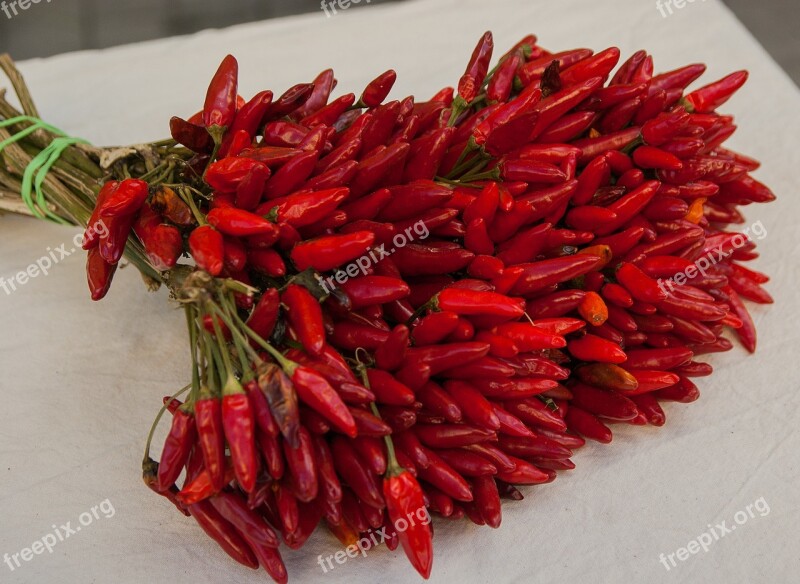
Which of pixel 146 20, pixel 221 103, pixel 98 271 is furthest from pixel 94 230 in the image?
pixel 146 20

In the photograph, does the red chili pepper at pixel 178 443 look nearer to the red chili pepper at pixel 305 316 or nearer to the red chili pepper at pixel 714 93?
the red chili pepper at pixel 305 316

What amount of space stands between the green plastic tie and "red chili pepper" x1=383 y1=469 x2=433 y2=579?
1.15 meters

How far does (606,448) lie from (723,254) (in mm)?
532

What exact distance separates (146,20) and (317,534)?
2643 mm

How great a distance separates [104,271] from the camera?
1.53 m

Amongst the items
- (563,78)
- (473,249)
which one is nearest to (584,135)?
(563,78)

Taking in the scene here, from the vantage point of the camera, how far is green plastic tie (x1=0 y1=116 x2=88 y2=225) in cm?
191

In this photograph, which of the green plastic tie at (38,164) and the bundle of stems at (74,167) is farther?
the green plastic tie at (38,164)

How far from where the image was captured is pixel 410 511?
4.52 feet

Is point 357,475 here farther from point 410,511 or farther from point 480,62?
point 480,62

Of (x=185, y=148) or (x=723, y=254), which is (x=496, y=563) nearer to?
(x=723, y=254)

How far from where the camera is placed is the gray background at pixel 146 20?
11.0 ft

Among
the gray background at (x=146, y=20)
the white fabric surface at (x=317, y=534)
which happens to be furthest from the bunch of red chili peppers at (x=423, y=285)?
the gray background at (x=146, y=20)

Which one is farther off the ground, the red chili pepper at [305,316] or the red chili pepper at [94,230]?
the red chili pepper at [94,230]
